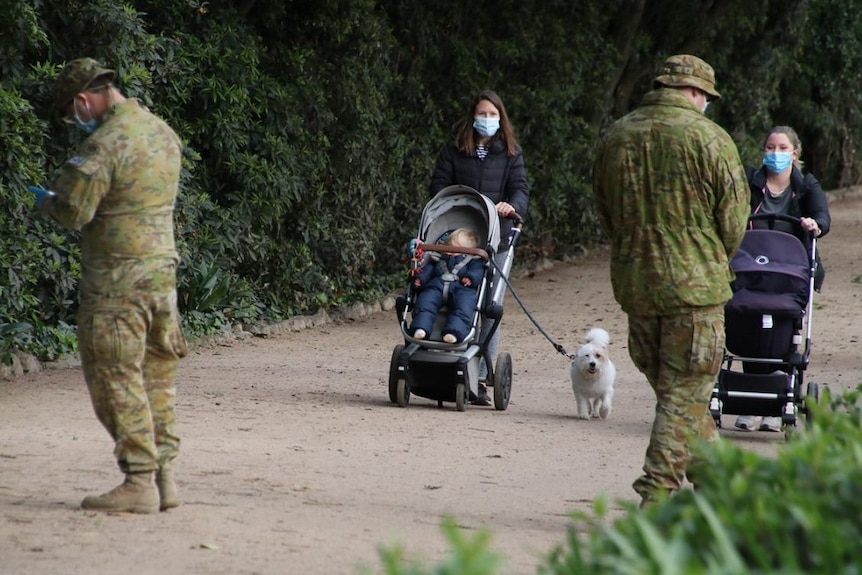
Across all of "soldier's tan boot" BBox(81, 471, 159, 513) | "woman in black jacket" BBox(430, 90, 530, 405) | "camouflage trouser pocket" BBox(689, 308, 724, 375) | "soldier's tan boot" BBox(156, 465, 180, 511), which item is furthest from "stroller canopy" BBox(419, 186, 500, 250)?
"soldier's tan boot" BBox(81, 471, 159, 513)

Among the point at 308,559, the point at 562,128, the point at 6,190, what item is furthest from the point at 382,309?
the point at 308,559

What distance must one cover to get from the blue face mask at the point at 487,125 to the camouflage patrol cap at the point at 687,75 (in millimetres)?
4100

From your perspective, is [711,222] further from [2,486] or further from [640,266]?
[2,486]

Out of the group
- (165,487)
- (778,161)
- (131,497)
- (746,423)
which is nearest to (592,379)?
(746,423)

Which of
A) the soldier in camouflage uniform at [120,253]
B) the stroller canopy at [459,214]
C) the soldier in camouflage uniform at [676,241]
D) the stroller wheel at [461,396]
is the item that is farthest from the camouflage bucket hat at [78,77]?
the stroller canopy at [459,214]

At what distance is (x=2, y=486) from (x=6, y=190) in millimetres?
4186

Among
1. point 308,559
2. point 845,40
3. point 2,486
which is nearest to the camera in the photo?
point 308,559

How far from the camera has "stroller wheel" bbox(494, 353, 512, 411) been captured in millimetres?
10188

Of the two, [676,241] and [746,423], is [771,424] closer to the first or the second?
[746,423]

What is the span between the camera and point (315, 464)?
781 centimetres

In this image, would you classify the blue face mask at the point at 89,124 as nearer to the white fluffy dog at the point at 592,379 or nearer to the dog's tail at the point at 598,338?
the white fluffy dog at the point at 592,379

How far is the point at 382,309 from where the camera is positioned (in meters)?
16.4

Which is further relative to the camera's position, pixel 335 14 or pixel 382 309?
pixel 382 309

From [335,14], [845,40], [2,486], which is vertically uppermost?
[845,40]
